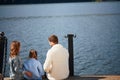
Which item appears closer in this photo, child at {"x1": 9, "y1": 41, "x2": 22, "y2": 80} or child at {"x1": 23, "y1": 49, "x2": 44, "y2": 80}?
child at {"x1": 9, "y1": 41, "x2": 22, "y2": 80}

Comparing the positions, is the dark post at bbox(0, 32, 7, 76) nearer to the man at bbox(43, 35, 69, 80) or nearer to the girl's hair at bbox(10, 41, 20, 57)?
the girl's hair at bbox(10, 41, 20, 57)

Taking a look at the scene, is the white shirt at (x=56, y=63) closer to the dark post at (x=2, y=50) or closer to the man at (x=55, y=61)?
the man at (x=55, y=61)

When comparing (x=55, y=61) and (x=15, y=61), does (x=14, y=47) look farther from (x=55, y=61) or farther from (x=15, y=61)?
(x=55, y=61)

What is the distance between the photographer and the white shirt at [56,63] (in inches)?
264

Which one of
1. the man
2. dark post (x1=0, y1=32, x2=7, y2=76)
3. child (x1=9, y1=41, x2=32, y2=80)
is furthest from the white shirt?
dark post (x1=0, y1=32, x2=7, y2=76)

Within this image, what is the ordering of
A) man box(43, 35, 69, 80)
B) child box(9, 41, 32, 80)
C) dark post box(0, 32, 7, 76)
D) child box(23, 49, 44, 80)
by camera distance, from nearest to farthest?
man box(43, 35, 69, 80)
child box(9, 41, 32, 80)
child box(23, 49, 44, 80)
dark post box(0, 32, 7, 76)

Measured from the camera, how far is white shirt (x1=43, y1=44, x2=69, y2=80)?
6715 millimetres

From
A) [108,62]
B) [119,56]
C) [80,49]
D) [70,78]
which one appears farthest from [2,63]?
[80,49]

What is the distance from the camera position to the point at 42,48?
3859cm

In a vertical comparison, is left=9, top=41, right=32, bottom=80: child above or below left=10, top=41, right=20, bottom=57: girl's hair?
below

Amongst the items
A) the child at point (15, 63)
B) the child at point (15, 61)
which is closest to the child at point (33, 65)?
the child at point (15, 63)

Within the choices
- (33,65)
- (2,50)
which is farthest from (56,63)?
(2,50)

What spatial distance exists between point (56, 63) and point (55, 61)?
2.2 inches

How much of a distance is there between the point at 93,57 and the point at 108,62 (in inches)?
103
